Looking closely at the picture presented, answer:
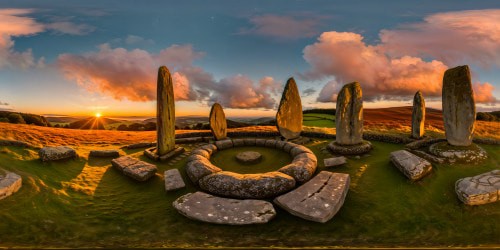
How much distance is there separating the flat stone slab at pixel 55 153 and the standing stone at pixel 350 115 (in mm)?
13728

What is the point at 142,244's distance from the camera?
7.06 m

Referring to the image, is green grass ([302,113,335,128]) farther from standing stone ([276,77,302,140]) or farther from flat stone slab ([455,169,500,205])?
flat stone slab ([455,169,500,205])

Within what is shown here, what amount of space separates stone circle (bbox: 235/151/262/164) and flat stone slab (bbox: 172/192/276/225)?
4188mm

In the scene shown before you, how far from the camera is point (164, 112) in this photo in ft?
44.7

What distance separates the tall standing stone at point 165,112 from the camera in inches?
532

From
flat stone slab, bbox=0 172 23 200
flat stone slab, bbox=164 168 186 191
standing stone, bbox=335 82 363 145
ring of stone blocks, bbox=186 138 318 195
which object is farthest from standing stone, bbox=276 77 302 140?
flat stone slab, bbox=0 172 23 200

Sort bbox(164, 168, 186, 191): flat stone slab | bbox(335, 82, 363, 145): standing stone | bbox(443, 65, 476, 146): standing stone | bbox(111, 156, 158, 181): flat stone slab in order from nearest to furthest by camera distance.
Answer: bbox(164, 168, 186, 191): flat stone slab, bbox(111, 156, 158, 181): flat stone slab, bbox(443, 65, 476, 146): standing stone, bbox(335, 82, 363, 145): standing stone

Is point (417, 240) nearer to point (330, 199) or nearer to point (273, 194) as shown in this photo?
point (330, 199)

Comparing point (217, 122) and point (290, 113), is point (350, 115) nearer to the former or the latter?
point (290, 113)

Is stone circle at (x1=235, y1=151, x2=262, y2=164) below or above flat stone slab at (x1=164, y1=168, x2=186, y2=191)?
above

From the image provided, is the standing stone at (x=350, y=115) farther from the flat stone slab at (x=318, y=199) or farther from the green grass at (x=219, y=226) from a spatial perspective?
the flat stone slab at (x=318, y=199)

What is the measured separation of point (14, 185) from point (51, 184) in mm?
1345

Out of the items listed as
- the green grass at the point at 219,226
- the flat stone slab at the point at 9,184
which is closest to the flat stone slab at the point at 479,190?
the green grass at the point at 219,226

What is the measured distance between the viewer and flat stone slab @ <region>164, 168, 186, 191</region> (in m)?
10.2
